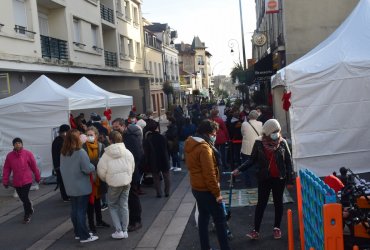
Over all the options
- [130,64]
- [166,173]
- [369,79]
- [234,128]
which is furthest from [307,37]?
[130,64]

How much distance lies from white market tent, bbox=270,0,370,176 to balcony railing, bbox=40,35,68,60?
1217 centimetres

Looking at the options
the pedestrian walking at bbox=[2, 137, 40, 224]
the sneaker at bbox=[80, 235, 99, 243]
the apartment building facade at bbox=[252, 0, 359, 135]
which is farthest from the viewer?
the apartment building facade at bbox=[252, 0, 359, 135]

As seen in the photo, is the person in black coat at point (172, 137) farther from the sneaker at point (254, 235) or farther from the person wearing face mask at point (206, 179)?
the person wearing face mask at point (206, 179)

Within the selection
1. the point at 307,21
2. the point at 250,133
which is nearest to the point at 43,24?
the point at 307,21

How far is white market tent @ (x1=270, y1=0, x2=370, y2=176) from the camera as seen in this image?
8.75 meters

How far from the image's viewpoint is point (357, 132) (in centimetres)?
901

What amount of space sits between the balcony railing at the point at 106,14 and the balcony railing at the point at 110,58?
2.08 metres

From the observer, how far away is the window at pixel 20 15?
51.7ft

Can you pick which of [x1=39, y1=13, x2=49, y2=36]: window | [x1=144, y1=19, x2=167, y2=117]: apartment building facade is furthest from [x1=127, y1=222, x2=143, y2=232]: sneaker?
[x1=144, y1=19, x2=167, y2=117]: apartment building facade

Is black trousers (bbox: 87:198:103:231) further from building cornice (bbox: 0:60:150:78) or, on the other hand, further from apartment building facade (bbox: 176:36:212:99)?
apartment building facade (bbox: 176:36:212:99)

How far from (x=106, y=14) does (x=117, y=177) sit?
2274cm

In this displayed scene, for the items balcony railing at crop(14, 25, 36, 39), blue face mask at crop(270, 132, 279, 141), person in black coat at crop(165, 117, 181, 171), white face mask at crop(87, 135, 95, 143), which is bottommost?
person in black coat at crop(165, 117, 181, 171)

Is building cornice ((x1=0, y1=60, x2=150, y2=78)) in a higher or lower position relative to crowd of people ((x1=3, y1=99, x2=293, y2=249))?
higher

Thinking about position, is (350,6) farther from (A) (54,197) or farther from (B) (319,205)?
(B) (319,205)
